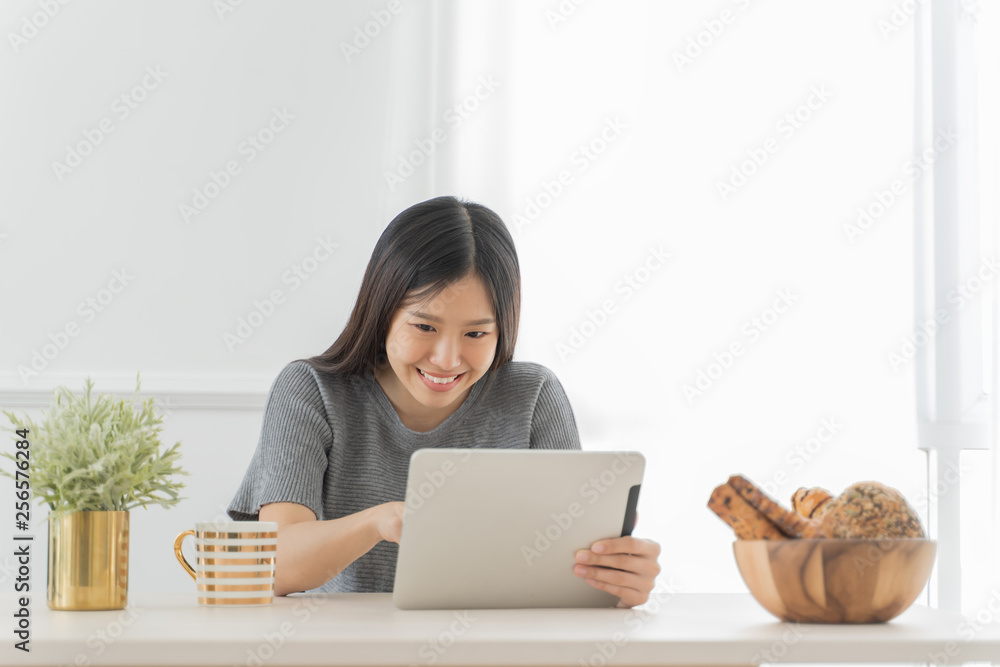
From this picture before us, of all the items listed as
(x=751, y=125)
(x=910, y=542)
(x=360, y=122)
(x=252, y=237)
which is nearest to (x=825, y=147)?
(x=751, y=125)

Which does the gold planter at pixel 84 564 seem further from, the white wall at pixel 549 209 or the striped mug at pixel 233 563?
the white wall at pixel 549 209

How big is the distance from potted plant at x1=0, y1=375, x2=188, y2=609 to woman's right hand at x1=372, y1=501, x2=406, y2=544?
312 mm

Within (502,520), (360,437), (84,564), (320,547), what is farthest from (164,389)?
(502,520)

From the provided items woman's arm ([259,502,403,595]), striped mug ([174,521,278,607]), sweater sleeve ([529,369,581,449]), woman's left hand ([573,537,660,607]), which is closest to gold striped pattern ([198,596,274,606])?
striped mug ([174,521,278,607])

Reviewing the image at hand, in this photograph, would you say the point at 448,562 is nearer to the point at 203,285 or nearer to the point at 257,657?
the point at 257,657

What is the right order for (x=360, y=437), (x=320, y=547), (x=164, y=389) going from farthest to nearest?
(x=164, y=389) → (x=360, y=437) → (x=320, y=547)

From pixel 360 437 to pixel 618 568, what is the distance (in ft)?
2.41

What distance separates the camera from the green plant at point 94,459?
0.95 m

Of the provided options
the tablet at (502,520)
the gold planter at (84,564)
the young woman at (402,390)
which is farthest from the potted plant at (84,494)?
the young woman at (402,390)

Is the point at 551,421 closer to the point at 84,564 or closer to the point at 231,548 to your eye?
the point at 231,548

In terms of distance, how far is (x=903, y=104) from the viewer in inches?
97.4

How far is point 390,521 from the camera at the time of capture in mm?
1187

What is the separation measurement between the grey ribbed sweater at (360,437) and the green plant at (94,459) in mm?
454

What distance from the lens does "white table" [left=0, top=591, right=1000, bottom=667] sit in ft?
2.41
